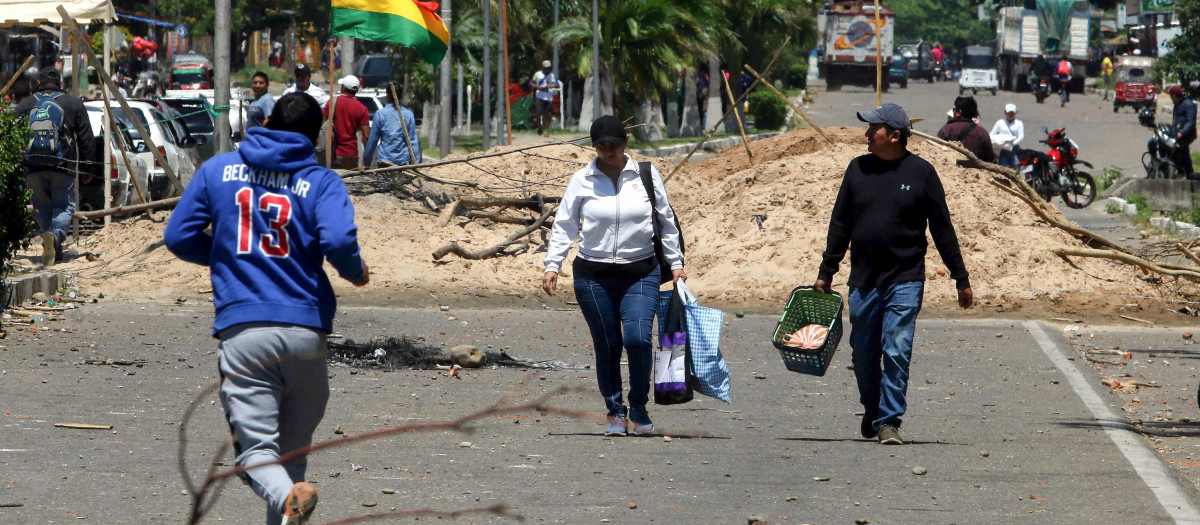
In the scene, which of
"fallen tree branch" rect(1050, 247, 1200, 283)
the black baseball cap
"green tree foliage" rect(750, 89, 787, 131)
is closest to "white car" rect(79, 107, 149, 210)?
the black baseball cap

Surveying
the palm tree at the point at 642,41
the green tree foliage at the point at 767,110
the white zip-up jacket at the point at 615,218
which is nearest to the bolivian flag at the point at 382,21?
the white zip-up jacket at the point at 615,218

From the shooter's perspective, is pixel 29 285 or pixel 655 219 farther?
pixel 29 285

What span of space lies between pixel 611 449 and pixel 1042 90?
179 ft

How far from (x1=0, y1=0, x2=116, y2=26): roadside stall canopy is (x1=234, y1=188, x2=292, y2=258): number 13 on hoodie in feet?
36.4

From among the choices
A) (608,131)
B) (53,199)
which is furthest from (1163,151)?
(608,131)

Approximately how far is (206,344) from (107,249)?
5.02 metres

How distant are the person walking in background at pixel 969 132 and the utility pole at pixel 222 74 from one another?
28.8 feet

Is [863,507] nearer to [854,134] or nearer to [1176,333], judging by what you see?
[1176,333]

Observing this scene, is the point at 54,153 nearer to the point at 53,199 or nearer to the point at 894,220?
the point at 53,199

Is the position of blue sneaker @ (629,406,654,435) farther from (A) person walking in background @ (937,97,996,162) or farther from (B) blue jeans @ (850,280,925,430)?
(A) person walking in background @ (937,97,996,162)

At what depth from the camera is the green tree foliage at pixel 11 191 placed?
1096cm

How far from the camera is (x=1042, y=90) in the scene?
2287 inches

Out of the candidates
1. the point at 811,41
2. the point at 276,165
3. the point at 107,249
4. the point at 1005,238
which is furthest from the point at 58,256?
the point at 811,41

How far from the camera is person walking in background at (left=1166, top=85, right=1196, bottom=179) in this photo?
74.7ft
